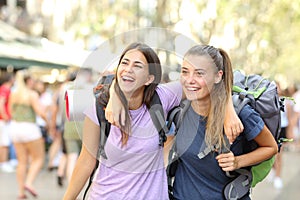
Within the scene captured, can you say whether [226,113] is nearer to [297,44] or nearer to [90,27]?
[90,27]

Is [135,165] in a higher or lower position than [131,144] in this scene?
lower

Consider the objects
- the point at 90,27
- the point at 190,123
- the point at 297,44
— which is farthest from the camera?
the point at 297,44

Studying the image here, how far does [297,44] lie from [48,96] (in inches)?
922

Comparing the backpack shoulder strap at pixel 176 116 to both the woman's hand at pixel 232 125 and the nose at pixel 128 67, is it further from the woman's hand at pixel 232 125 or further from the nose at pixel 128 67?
the nose at pixel 128 67

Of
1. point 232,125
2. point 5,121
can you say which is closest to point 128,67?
point 232,125

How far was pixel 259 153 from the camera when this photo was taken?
366cm

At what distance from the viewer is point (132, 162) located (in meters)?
3.50

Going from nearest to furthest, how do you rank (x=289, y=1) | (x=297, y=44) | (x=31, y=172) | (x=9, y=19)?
(x=31, y=172)
(x=289, y=1)
(x=9, y=19)
(x=297, y=44)

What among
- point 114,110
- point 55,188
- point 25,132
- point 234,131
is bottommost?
point 55,188

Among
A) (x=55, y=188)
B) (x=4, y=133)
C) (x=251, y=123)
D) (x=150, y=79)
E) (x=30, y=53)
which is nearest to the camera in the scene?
(x=150, y=79)

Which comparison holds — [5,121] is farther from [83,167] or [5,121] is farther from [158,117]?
[158,117]

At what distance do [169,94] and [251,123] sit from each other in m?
0.44

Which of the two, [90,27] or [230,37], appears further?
[230,37]

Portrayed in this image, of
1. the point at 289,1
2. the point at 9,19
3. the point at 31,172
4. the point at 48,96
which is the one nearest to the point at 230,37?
the point at 289,1
